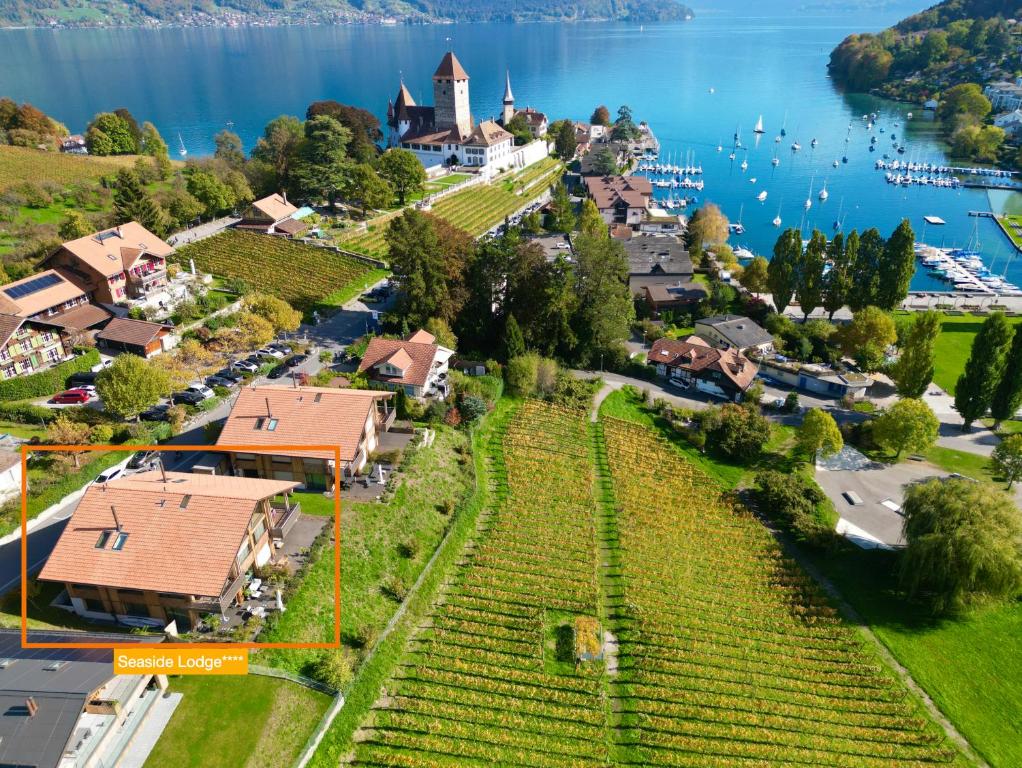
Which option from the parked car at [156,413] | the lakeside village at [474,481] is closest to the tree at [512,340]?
the lakeside village at [474,481]

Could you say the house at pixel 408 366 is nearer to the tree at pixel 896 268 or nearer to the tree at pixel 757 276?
the tree at pixel 757 276

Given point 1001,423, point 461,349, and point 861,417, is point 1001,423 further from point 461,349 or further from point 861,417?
point 461,349

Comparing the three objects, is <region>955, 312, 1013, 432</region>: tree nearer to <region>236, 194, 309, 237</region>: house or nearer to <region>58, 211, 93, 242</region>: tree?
<region>236, 194, 309, 237</region>: house

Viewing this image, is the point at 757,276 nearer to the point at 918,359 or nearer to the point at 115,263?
the point at 918,359

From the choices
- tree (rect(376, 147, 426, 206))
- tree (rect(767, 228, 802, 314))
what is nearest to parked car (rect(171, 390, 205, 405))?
tree (rect(376, 147, 426, 206))

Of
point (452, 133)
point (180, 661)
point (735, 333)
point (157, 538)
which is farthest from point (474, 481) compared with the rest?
point (452, 133)
